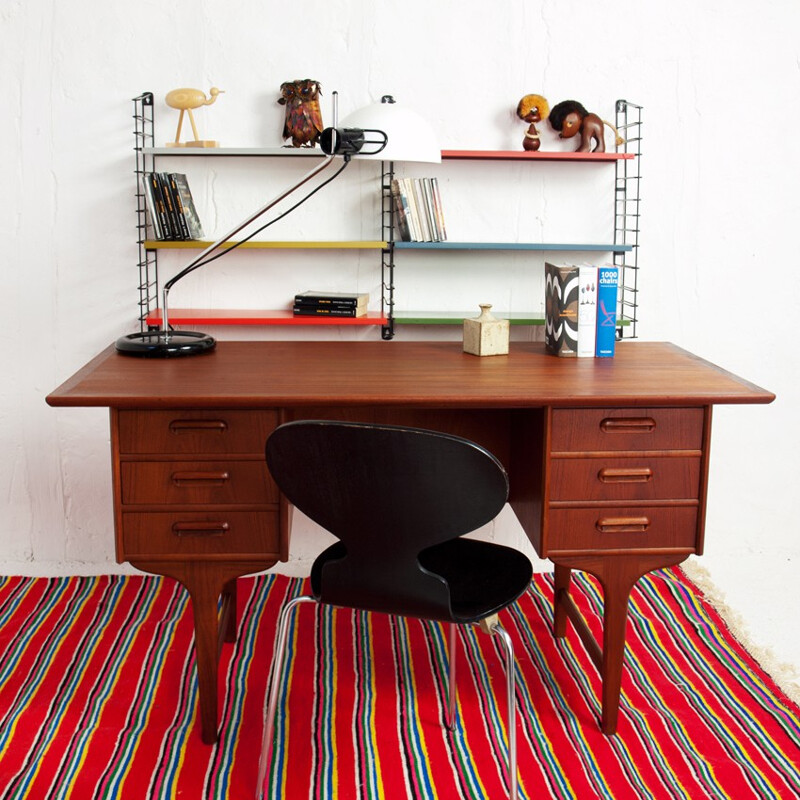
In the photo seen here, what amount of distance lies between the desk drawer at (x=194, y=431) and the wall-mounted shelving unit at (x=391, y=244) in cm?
89

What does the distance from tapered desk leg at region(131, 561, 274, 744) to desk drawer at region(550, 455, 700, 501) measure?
696 millimetres

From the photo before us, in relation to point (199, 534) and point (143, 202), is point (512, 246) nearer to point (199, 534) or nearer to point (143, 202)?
point (143, 202)

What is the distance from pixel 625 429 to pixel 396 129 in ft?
3.08

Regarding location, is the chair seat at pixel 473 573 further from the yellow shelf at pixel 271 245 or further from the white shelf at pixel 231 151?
the white shelf at pixel 231 151

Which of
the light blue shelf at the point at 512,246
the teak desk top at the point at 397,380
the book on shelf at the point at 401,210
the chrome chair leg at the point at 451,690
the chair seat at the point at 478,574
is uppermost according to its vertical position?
the book on shelf at the point at 401,210

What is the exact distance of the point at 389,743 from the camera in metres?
2.28

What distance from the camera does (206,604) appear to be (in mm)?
2211

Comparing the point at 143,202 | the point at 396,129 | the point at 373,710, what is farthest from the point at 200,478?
the point at 143,202

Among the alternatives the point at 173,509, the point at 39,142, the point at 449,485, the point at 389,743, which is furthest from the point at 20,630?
the point at 449,485

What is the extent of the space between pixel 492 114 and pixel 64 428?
5.80 feet

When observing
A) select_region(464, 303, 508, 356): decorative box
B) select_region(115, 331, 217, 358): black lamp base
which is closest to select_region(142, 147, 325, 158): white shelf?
select_region(115, 331, 217, 358): black lamp base

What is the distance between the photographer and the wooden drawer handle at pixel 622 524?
7.23 ft

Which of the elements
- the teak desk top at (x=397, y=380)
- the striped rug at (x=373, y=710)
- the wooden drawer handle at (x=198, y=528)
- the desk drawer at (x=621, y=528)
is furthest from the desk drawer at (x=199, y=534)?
the desk drawer at (x=621, y=528)

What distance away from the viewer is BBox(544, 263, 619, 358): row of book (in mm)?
2547
